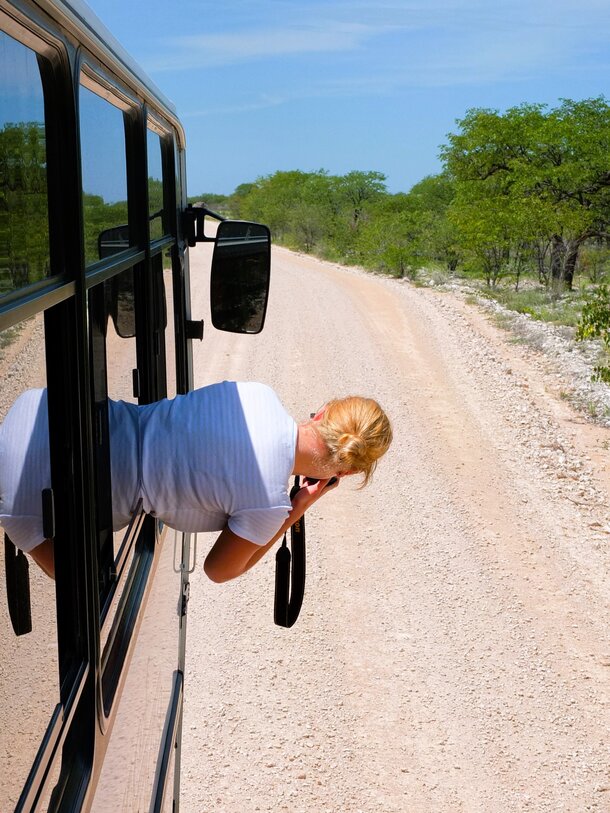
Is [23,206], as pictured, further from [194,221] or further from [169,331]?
[194,221]

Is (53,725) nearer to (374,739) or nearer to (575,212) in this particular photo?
(374,739)

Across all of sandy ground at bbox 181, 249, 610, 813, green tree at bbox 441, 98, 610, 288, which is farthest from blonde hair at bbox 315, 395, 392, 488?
green tree at bbox 441, 98, 610, 288

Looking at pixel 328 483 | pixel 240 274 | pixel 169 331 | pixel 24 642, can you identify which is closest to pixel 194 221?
pixel 240 274

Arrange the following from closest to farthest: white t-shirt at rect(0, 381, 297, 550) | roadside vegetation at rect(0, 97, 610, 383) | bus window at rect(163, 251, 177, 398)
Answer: white t-shirt at rect(0, 381, 297, 550), bus window at rect(163, 251, 177, 398), roadside vegetation at rect(0, 97, 610, 383)

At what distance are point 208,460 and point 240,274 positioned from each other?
125 centimetres

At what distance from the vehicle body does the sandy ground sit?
1.75 meters

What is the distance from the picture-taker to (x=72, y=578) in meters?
1.22

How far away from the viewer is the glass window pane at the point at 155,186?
226 cm

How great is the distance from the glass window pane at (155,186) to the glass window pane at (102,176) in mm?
351

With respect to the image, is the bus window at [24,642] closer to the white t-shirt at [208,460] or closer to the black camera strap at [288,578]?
the white t-shirt at [208,460]

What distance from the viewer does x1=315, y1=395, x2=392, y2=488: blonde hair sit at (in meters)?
2.10

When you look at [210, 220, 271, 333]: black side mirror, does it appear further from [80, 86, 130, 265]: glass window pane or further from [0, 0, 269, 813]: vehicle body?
[80, 86, 130, 265]: glass window pane

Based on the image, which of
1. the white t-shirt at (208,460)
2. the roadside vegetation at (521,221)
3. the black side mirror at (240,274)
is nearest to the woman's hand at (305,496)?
the white t-shirt at (208,460)

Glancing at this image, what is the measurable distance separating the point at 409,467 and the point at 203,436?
18.6 ft
